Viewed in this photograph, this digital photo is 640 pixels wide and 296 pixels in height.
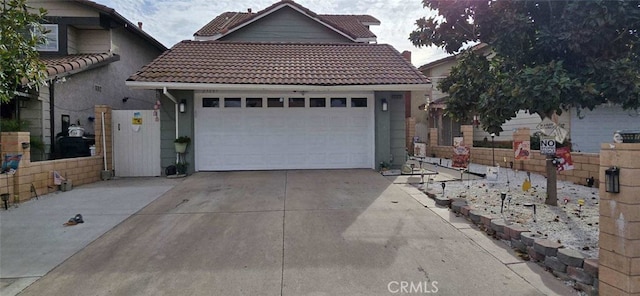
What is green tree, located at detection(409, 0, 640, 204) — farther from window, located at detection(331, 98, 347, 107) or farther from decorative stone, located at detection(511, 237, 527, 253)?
window, located at detection(331, 98, 347, 107)

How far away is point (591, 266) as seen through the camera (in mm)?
2996

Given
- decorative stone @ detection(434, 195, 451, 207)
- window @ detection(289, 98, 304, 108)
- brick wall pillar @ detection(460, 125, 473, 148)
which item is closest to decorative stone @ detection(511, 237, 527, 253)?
decorative stone @ detection(434, 195, 451, 207)

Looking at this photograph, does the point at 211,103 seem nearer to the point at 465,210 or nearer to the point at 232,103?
the point at 232,103

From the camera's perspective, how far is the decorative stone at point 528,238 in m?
3.68

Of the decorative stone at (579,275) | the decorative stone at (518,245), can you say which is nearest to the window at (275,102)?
the decorative stone at (518,245)

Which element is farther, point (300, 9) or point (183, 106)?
point (300, 9)

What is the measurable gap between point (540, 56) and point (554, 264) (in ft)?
10.5

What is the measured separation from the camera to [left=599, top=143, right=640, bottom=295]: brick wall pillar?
8.72 feet

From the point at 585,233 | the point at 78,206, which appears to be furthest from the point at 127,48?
the point at 585,233

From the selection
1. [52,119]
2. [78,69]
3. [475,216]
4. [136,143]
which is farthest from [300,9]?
[475,216]

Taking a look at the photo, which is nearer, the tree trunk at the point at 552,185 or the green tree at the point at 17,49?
the green tree at the point at 17,49

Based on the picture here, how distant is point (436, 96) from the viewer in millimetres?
19344

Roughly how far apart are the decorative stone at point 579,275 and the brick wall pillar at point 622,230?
0.50 feet

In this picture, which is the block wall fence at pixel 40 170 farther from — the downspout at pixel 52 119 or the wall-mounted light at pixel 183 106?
the wall-mounted light at pixel 183 106
